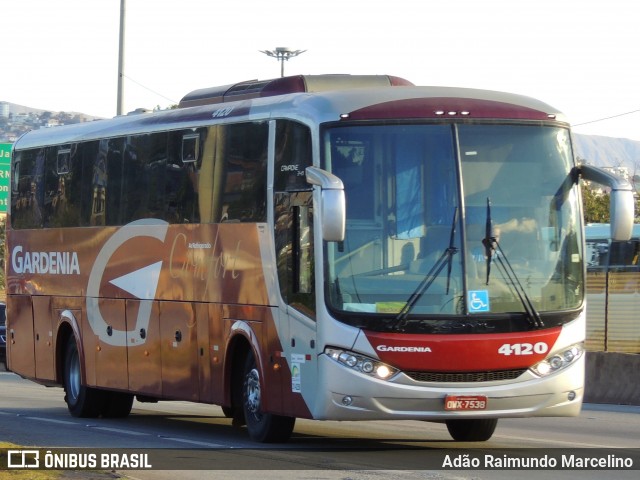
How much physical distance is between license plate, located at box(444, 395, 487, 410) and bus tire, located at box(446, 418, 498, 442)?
2087 millimetres

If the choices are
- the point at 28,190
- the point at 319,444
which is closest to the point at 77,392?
the point at 28,190

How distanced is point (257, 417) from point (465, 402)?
8.86ft

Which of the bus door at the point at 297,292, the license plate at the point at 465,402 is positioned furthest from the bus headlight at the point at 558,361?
the bus door at the point at 297,292

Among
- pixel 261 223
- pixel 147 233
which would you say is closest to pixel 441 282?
pixel 261 223

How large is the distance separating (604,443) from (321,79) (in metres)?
4.98

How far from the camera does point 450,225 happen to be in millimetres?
13258

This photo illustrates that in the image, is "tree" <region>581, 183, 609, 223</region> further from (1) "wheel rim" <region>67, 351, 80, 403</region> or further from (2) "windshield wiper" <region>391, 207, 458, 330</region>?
(2) "windshield wiper" <region>391, 207, 458, 330</region>

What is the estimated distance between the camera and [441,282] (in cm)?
1312

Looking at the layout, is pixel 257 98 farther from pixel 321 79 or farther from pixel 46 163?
pixel 46 163

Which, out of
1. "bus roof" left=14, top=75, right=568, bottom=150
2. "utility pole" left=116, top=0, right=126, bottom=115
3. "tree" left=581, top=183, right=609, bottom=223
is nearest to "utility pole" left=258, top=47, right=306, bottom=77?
"tree" left=581, top=183, right=609, bottom=223

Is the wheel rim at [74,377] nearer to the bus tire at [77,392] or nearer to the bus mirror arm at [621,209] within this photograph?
the bus tire at [77,392]

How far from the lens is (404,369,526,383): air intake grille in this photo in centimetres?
1302

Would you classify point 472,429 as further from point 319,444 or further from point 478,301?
point 478,301

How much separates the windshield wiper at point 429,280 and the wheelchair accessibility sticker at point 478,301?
0.73ft
